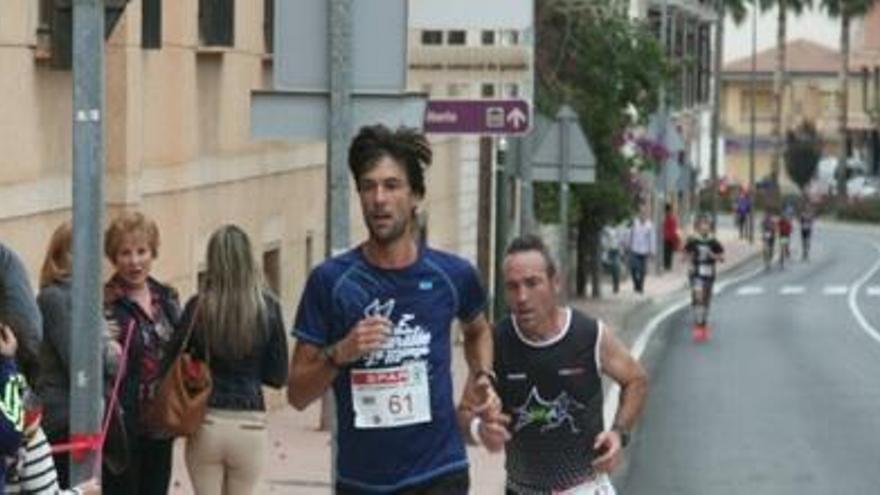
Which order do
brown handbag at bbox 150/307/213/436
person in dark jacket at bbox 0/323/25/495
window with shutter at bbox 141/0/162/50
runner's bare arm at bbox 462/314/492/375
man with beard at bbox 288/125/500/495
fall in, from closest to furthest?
1. person in dark jacket at bbox 0/323/25/495
2. man with beard at bbox 288/125/500/495
3. runner's bare arm at bbox 462/314/492/375
4. brown handbag at bbox 150/307/213/436
5. window with shutter at bbox 141/0/162/50

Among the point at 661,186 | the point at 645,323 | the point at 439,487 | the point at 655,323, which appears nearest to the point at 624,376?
the point at 439,487

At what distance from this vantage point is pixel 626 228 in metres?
56.2

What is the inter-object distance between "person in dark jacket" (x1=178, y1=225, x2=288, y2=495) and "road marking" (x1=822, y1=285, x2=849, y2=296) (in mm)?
49882

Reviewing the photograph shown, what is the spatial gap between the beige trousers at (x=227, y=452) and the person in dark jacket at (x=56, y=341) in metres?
1.10

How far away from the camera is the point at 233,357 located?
10992mm

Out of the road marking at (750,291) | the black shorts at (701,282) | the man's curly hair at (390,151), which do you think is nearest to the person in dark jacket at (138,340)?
the man's curly hair at (390,151)

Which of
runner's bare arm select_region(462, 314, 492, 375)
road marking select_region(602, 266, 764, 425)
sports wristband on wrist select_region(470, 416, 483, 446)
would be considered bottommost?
road marking select_region(602, 266, 764, 425)

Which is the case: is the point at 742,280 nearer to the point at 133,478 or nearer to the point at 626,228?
the point at 626,228

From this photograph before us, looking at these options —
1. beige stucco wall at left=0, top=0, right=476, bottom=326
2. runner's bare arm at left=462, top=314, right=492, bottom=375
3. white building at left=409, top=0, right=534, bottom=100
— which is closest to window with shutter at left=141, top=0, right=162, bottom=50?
beige stucco wall at left=0, top=0, right=476, bottom=326

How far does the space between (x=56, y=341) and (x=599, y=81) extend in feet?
105

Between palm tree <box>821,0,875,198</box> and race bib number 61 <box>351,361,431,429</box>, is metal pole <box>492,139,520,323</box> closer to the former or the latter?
race bib number 61 <box>351,361,431,429</box>

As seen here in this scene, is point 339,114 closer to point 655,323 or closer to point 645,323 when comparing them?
point 645,323

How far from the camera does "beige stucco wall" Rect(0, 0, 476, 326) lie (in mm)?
14805

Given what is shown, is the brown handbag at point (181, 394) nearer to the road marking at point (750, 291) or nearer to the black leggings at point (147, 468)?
the black leggings at point (147, 468)
